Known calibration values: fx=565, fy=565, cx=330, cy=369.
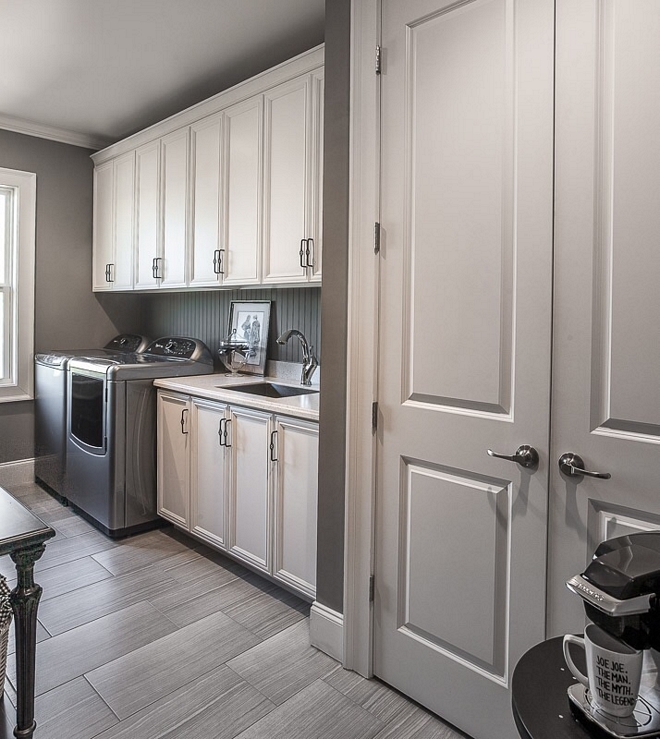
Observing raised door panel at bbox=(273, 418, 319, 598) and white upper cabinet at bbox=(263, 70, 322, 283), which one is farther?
white upper cabinet at bbox=(263, 70, 322, 283)

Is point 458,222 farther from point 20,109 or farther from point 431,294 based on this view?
point 20,109


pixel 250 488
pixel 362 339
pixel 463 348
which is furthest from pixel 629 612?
pixel 250 488

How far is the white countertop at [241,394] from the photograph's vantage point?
2373mm

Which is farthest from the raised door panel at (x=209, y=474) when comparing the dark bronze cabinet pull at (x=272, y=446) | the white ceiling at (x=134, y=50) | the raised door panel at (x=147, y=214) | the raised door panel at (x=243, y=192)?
the white ceiling at (x=134, y=50)

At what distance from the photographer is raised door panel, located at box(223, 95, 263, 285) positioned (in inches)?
113

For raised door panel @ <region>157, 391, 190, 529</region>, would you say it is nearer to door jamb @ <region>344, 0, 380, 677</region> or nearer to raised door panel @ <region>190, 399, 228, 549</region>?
raised door panel @ <region>190, 399, 228, 549</region>

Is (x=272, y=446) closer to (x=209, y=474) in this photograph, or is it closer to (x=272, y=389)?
(x=209, y=474)

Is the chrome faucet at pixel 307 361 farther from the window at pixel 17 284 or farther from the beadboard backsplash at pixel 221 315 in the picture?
the window at pixel 17 284

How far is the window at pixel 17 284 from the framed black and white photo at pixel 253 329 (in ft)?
5.47

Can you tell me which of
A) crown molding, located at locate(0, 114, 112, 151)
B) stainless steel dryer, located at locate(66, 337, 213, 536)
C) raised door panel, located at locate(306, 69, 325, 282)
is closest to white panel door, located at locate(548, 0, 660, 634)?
raised door panel, located at locate(306, 69, 325, 282)

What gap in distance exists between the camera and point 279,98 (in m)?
2.72

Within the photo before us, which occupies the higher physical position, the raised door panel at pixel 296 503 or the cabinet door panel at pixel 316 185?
the cabinet door panel at pixel 316 185

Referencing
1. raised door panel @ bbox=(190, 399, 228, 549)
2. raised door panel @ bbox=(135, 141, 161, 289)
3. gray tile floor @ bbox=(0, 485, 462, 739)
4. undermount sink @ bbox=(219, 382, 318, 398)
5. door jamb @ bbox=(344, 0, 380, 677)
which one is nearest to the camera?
gray tile floor @ bbox=(0, 485, 462, 739)

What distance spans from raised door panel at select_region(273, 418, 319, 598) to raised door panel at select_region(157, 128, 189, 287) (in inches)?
59.8
